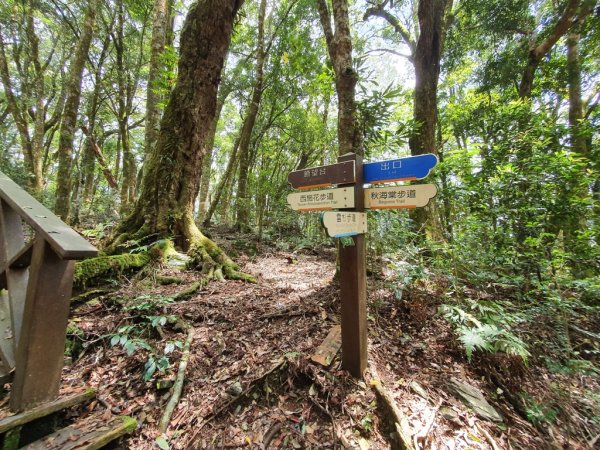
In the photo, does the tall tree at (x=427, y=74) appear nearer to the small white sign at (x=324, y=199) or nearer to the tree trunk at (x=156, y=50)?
Result: the small white sign at (x=324, y=199)

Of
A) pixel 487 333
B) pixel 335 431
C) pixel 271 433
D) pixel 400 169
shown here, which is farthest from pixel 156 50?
pixel 487 333

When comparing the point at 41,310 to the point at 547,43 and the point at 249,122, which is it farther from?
the point at 547,43

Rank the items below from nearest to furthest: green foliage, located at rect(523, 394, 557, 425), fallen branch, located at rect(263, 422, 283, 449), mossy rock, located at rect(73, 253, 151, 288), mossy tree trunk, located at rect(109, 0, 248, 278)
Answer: fallen branch, located at rect(263, 422, 283, 449) → green foliage, located at rect(523, 394, 557, 425) → mossy rock, located at rect(73, 253, 151, 288) → mossy tree trunk, located at rect(109, 0, 248, 278)

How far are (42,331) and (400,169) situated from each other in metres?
2.88

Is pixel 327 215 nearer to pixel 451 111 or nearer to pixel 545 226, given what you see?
pixel 545 226

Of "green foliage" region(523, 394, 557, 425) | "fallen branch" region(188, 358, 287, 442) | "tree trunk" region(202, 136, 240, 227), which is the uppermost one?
"tree trunk" region(202, 136, 240, 227)

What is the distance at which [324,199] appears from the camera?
2.47m

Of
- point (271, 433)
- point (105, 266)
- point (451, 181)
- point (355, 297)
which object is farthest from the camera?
point (451, 181)

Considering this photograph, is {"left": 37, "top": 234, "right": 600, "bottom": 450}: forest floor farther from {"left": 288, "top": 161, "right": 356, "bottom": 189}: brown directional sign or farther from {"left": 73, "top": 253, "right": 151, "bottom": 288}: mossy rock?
{"left": 288, "top": 161, "right": 356, "bottom": 189}: brown directional sign

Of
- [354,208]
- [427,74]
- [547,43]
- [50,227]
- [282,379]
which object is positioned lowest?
[282,379]

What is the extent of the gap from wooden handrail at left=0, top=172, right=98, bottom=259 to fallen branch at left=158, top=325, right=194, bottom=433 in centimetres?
140

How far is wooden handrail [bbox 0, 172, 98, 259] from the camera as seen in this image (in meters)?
1.60

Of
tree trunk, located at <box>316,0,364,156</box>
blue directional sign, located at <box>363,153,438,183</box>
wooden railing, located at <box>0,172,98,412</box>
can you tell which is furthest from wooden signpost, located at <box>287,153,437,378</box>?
wooden railing, located at <box>0,172,98,412</box>

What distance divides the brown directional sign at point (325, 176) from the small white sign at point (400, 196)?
0.25 metres
